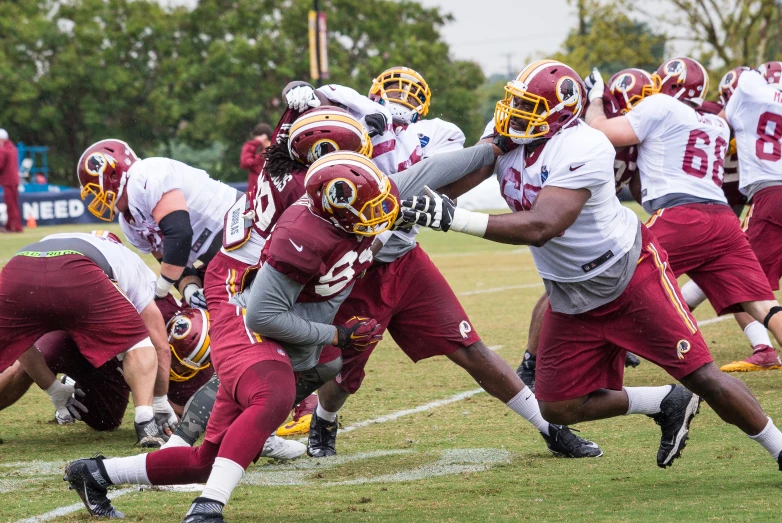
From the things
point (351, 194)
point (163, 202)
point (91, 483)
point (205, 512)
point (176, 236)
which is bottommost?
point (91, 483)

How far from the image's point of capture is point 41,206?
1020 inches

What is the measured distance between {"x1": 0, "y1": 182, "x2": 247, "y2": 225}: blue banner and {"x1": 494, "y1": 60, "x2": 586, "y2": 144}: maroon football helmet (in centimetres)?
2144

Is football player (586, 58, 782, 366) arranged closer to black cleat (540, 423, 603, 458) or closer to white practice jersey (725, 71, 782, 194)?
white practice jersey (725, 71, 782, 194)

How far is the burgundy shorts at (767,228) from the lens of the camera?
7.79 metres

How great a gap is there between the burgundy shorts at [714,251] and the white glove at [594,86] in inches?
37.4

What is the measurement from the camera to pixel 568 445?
218 inches

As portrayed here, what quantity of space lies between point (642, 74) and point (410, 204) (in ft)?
12.4

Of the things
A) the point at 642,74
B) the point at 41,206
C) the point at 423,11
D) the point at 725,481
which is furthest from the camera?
the point at 423,11

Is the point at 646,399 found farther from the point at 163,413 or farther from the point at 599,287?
the point at 163,413

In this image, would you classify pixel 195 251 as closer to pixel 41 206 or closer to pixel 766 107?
pixel 766 107

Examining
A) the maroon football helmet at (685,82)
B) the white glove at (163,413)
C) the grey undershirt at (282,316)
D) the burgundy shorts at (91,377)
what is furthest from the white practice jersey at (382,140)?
the maroon football helmet at (685,82)

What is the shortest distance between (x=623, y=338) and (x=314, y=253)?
1.63 meters

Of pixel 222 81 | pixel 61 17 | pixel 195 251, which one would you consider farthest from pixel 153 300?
pixel 61 17

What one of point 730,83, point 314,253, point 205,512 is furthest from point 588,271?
point 730,83
